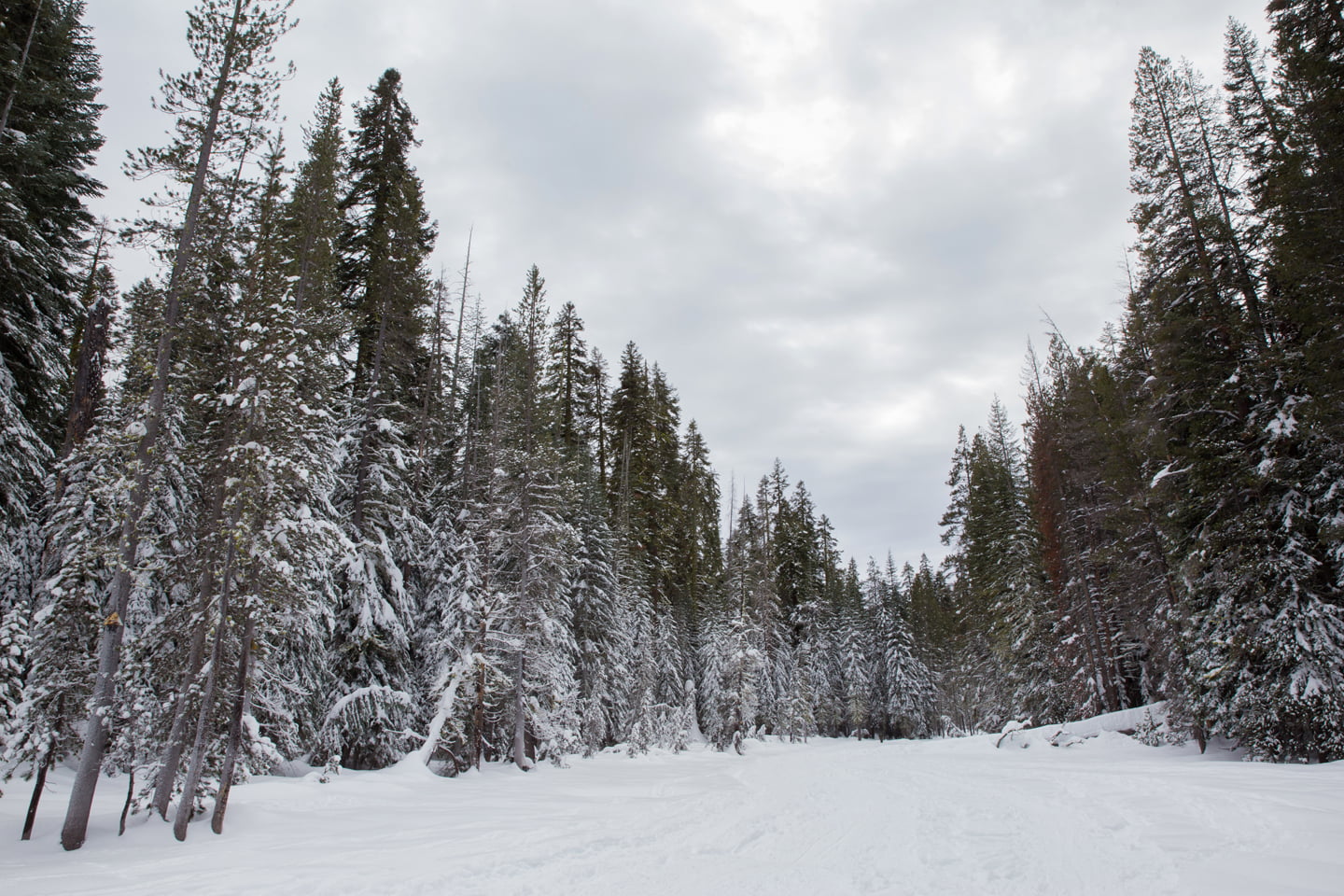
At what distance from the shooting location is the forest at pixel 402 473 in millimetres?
11781

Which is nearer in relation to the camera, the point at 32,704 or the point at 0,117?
the point at 32,704

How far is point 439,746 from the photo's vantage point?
18.9 m

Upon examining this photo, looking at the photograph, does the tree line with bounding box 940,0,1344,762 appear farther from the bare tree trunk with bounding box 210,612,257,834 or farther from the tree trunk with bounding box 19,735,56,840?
the tree trunk with bounding box 19,735,56,840

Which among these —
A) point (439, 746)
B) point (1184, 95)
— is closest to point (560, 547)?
point (439, 746)

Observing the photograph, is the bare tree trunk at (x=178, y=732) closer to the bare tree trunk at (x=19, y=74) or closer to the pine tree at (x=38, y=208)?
the pine tree at (x=38, y=208)

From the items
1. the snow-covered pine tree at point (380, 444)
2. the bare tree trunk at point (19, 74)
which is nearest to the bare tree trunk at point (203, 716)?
the snow-covered pine tree at point (380, 444)

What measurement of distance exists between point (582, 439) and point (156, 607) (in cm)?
2350

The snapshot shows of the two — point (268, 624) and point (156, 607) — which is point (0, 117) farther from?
point (268, 624)

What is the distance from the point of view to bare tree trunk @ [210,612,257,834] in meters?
10.6

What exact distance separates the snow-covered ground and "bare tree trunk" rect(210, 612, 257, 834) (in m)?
0.30

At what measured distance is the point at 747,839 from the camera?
9.42 m

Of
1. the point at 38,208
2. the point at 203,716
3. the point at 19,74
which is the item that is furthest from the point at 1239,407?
the point at 38,208

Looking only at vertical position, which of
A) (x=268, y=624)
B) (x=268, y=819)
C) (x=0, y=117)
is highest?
(x=0, y=117)

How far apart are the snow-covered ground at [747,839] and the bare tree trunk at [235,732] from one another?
0.30 metres
